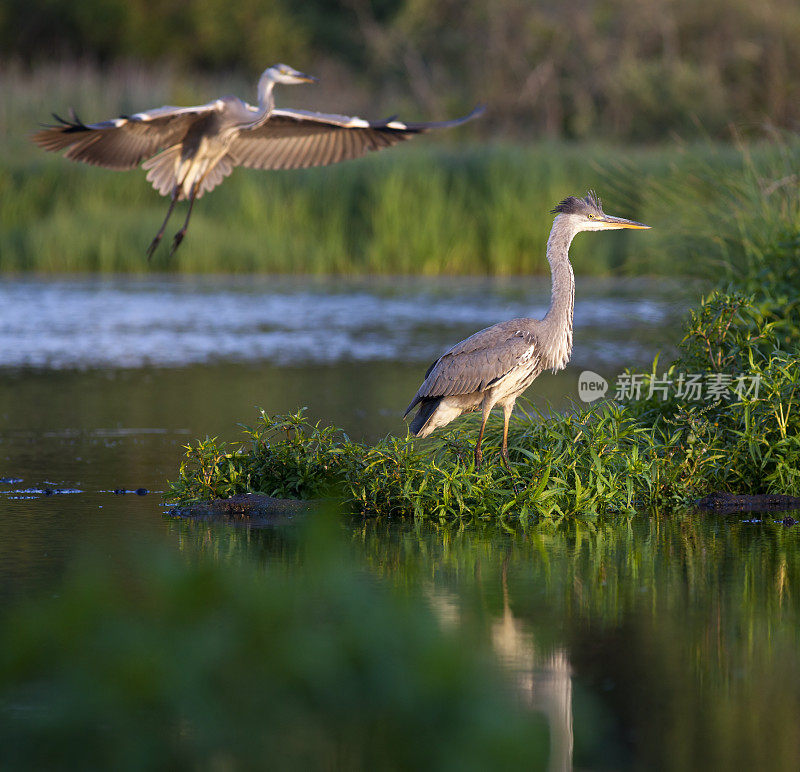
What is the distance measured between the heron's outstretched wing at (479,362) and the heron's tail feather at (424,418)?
0.13m

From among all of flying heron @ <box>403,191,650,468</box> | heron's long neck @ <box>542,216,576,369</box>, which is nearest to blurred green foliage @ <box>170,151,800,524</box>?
flying heron @ <box>403,191,650,468</box>

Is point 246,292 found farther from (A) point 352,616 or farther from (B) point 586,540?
(A) point 352,616

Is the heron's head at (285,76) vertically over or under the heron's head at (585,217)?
over

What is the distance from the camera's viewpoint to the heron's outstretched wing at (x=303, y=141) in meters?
9.31

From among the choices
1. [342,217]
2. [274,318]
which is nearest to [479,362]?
[274,318]

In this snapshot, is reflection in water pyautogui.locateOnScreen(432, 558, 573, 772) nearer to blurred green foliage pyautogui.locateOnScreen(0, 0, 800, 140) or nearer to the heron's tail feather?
the heron's tail feather

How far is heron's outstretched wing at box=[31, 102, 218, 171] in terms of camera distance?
8320 millimetres

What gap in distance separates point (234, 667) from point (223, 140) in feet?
23.6

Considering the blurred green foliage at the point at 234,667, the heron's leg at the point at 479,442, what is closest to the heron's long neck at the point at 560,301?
the heron's leg at the point at 479,442

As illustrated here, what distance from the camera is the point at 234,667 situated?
2.54 m

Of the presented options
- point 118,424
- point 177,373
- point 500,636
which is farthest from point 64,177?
point 500,636

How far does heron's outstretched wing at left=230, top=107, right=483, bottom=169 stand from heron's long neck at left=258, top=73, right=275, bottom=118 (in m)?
0.06

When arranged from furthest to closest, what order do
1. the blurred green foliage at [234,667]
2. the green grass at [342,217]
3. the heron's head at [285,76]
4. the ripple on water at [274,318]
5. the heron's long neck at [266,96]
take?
the green grass at [342,217] < the ripple on water at [274,318] < the heron's head at [285,76] < the heron's long neck at [266,96] < the blurred green foliage at [234,667]

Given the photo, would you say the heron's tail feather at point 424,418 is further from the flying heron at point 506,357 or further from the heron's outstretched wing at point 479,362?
the heron's outstretched wing at point 479,362
